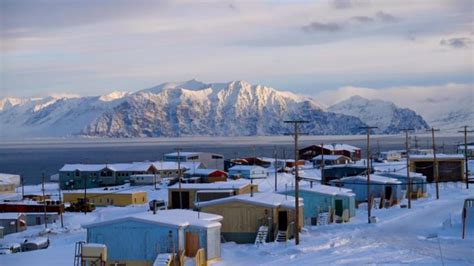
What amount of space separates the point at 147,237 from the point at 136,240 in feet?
1.16

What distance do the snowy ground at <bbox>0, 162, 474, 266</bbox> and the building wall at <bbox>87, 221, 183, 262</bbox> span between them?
4.76 ft

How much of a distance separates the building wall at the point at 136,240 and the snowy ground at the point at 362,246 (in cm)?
145

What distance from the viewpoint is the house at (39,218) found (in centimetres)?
4284

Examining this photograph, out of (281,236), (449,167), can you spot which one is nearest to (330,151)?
(449,167)

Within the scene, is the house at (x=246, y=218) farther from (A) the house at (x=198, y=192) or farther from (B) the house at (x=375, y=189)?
(B) the house at (x=375, y=189)

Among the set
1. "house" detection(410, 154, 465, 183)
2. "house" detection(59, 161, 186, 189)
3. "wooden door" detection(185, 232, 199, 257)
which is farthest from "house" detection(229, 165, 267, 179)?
"wooden door" detection(185, 232, 199, 257)

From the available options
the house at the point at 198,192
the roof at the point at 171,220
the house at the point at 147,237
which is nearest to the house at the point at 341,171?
the house at the point at 198,192

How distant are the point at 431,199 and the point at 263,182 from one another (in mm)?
18542

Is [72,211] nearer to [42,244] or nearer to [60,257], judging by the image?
[42,244]

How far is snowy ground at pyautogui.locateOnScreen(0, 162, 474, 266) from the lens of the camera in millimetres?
23047

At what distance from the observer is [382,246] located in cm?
2547

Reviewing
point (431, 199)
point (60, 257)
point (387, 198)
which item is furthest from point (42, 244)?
point (431, 199)

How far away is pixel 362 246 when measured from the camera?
83.9ft

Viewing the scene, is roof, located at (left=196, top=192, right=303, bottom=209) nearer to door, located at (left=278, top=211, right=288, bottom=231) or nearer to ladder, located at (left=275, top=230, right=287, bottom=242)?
door, located at (left=278, top=211, right=288, bottom=231)
